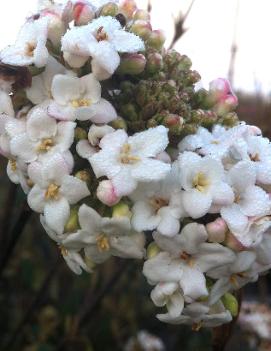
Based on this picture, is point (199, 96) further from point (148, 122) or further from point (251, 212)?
point (251, 212)

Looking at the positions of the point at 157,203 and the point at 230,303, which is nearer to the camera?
the point at 157,203

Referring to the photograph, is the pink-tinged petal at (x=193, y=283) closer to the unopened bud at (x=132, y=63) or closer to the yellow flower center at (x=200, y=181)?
the yellow flower center at (x=200, y=181)

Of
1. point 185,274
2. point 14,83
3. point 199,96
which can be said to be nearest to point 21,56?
point 14,83

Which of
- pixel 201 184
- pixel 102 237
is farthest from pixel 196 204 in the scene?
pixel 102 237

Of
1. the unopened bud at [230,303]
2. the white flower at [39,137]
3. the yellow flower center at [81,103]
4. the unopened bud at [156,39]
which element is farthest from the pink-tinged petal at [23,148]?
the unopened bud at [230,303]

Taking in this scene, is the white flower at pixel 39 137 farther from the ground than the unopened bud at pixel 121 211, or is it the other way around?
the white flower at pixel 39 137

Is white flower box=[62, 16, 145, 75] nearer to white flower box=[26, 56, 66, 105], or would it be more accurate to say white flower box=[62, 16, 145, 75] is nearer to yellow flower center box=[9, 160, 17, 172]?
white flower box=[26, 56, 66, 105]

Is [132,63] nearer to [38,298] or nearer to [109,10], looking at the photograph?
[109,10]
